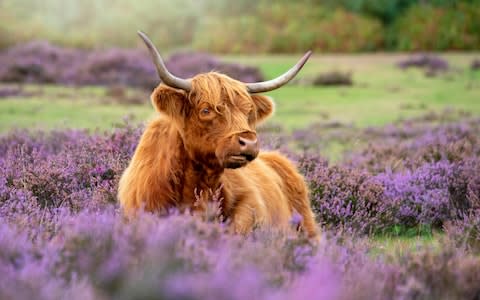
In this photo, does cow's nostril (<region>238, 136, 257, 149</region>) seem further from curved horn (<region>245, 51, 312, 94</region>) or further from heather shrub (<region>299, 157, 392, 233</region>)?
heather shrub (<region>299, 157, 392, 233</region>)

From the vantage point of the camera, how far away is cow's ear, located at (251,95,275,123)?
5.46 metres

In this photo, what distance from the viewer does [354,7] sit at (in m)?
36.7

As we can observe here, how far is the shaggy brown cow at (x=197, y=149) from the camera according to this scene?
15.8 feet

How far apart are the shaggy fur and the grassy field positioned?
7032 millimetres

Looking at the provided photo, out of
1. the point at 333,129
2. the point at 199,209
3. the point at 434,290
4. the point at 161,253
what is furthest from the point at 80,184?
the point at 333,129

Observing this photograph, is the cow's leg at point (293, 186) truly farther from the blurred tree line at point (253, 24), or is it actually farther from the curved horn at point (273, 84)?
the blurred tree line at point (253, 24)

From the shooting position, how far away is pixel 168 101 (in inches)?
195

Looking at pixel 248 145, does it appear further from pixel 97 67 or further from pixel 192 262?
pixel 97 67

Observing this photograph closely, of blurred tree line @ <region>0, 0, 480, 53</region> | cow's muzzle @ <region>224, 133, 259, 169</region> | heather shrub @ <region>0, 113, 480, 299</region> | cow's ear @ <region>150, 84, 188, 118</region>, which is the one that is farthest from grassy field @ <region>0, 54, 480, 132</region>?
heather shrub @ <region>0, 113, 480, 299</region>

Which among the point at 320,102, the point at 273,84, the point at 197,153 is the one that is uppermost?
the point at 273,84

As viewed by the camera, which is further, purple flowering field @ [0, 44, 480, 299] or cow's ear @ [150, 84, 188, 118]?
cow's ear @ [150, 84, 188, 118]

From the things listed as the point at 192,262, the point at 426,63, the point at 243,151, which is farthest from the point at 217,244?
the point at 426,63

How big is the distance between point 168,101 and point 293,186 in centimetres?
199

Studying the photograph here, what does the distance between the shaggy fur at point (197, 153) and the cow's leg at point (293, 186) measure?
98 centimetres
